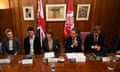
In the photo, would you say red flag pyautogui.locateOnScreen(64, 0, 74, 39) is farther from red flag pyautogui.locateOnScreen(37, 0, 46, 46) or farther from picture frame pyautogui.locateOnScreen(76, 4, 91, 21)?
red flag pyautogui.locateOnScreen(37, 0, 46, 46)

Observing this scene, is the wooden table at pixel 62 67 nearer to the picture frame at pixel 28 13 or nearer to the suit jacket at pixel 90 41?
the suit jacket at pixel 90 41

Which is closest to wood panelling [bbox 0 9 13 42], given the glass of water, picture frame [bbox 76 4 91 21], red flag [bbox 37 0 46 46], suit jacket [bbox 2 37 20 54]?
red flag [bbox 37 0 46 46]

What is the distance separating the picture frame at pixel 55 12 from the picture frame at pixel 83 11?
1.40ft

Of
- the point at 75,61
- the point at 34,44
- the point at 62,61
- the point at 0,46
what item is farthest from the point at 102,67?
the point at 0,46

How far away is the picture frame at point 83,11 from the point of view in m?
4.79

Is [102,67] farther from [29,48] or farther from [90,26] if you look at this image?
[90,26]

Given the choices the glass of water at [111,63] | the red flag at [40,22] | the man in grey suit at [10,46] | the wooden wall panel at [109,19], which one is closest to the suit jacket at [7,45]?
the man in grey suit at [10,46]

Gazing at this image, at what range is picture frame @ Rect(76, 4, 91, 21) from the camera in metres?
4.79

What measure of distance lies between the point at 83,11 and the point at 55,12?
824 millimetres

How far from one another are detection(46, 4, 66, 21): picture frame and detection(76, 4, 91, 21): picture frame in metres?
0.43

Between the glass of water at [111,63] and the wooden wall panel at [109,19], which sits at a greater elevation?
the wooden wall panel at [109,19]

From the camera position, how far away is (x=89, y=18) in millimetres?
4957

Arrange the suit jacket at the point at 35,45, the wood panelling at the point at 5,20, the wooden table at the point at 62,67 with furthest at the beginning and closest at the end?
the wood panelling at the point at 5,20 → the suit jacket at the point at 35,45 → the wooden table at the point at 62,67

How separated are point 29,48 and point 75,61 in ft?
4.47
